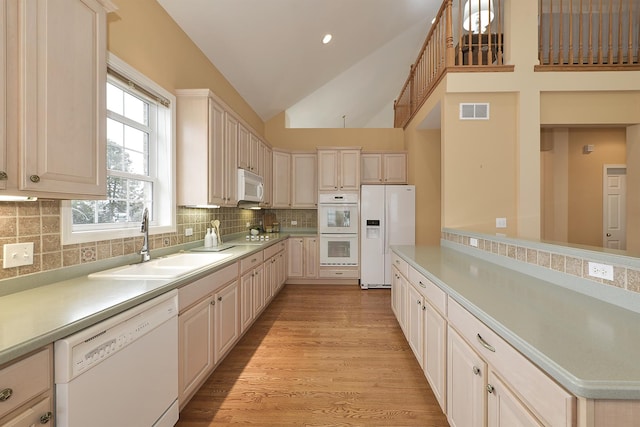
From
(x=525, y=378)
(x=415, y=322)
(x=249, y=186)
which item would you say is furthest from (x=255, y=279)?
(x=525, y=378)

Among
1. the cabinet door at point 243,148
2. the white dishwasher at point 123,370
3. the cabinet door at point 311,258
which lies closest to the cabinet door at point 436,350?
the white dishwasher at point 123,370

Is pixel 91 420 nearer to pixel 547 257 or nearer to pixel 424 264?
pixel 424 264

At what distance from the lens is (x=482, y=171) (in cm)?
336

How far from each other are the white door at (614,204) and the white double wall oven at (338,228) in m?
4.52

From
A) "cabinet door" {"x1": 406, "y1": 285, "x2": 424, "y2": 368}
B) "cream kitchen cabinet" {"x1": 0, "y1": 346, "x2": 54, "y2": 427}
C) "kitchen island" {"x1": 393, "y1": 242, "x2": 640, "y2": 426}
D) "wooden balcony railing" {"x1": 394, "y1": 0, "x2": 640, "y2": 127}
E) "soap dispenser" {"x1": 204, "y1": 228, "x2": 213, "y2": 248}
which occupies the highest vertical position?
"wooden balcony railing" {"x1": 394, "y1": 0, "x2": 640, "y2": 127}

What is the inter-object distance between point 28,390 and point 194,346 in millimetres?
1043

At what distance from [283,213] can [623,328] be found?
16.4 ft

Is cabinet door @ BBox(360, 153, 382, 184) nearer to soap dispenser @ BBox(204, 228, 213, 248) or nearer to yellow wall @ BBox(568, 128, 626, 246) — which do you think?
soap dispenser @ BBox(204, 228, 213, 248)

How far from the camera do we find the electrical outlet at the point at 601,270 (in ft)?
4.21

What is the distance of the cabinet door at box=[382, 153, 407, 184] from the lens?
5.32 meters

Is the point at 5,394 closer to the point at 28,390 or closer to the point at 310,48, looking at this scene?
the point at 28,390

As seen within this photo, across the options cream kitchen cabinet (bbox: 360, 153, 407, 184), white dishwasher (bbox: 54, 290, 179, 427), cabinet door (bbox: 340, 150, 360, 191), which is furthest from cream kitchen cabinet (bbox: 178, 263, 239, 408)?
cream kitchen cabinet (bbox: 360, 153, 407, 184)

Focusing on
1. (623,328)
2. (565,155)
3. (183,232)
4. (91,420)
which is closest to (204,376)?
(91,420)

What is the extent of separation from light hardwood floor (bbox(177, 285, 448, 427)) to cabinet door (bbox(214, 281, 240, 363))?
0.67 feet
